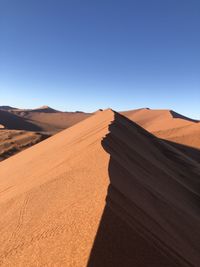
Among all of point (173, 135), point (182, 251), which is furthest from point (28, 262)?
point (173, 135)

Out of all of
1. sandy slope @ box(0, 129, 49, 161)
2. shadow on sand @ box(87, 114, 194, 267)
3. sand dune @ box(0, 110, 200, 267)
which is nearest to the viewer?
shadow on sand @ box(87, 114, 194, 267)

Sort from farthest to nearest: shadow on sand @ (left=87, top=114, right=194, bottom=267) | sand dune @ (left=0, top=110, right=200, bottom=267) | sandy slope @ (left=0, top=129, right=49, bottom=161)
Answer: sandy slope @ (left=0, top=129, right=49, bottom=161) < sand dune @ (left=0, top=110, right=200, bottom=267) < shadow on sand @ (left=87, top=114, right=194, bottom=267)

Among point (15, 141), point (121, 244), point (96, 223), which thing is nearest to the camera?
point (121, 244)

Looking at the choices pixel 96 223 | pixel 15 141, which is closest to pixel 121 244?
Answer: pixel 96 223

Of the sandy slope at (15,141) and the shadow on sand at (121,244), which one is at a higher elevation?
the shadow on sand at (121,244)

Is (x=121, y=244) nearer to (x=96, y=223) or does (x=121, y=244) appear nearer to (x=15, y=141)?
(x=96, y=223)

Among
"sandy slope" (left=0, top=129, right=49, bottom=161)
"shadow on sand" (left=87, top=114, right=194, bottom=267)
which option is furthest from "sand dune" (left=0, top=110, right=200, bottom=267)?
"sandy slope" (left=0, top=129, right=49, bottom=161)

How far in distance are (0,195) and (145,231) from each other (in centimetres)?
466

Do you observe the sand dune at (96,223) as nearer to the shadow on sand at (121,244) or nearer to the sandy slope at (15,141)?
the shadow on sand at (121,244)

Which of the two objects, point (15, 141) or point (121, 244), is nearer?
point (121, 244)

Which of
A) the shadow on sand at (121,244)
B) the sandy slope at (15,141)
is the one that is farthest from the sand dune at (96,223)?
the sandy slope at (15,141)

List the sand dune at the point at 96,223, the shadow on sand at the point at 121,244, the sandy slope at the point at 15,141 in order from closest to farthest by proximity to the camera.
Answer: the shadow on sand at the point at 121,244 → the sand dune at the point at 96,223 → the sandy slope at the point at 15,141

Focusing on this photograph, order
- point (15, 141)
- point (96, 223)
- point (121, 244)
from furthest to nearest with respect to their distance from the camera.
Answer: point (15, 141) < point (96, 223) < point (121, 244)

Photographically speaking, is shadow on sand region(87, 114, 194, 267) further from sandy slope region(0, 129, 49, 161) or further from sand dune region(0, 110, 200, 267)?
sandy slope region(0, 129, 49, 161)
